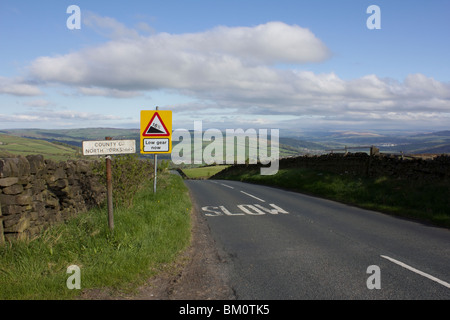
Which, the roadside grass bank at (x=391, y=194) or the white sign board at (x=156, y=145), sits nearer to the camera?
the roadside grass bank at (x=391, y=194)

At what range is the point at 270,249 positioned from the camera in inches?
291

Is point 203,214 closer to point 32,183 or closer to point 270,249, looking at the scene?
point 270,249

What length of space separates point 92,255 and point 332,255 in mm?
4940

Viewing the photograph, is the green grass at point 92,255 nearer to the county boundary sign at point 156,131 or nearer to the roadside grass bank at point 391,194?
the county boundary sign at point 156,131

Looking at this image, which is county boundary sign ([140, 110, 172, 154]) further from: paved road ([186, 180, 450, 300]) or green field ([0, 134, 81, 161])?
paved road ([186, 180, 450, 300])

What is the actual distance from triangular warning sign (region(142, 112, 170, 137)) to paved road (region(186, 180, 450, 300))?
3569 millimetres

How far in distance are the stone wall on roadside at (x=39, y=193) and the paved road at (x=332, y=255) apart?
14.2 feet

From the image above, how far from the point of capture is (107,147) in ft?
24.2

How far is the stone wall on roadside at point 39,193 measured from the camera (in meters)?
6.42

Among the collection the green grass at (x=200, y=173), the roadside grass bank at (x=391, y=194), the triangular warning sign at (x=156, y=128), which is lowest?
the green grass at (x=200, y=173)

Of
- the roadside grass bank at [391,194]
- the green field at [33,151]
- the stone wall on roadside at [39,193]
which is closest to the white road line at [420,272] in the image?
the roadside grass bank at [391,194]

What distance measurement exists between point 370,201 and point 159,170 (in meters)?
15.1

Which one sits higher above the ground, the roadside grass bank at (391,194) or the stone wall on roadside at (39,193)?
the stone wall on roadside at (39,193)

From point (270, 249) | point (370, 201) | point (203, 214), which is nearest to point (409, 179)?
point (370, 201)
